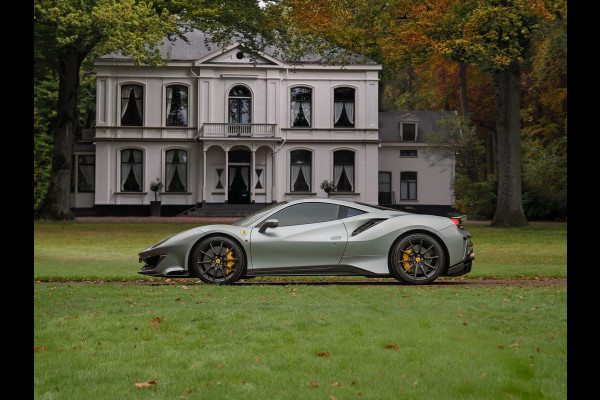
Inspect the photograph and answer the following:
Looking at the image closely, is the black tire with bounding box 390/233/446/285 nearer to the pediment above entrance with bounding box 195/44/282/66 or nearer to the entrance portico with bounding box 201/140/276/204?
the entrance portico with bounding box 201/140/276/204

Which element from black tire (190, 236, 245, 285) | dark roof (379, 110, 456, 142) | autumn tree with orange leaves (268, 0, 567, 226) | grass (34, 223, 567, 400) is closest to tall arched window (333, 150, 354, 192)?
dark roof (379, 110, 456, 142)

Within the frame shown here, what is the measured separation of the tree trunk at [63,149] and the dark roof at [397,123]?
1963cm

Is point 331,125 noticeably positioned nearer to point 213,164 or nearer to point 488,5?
point 213,164

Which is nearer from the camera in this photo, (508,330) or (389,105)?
(508,330)

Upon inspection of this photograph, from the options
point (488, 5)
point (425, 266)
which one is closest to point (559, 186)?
point (488, 5)

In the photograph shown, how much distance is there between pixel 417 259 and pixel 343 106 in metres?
30.8

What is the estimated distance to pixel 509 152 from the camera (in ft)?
85.8

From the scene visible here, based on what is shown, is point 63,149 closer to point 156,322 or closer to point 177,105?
point 177,105

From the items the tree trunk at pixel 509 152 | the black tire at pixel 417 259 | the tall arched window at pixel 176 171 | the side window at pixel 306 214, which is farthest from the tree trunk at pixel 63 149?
the black tire at pixel 417 259

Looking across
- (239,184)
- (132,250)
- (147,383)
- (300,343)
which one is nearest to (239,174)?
(239,184)

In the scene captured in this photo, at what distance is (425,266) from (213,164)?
98.0 ft

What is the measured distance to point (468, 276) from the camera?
11297 millimetres
